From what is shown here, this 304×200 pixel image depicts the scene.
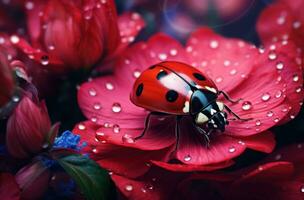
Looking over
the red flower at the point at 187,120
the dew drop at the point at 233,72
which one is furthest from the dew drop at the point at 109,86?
the dew drop at the point at 233,72

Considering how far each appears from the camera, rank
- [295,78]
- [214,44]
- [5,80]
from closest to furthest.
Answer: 1. [5,80]
2. [295,78]
3. [214,44]

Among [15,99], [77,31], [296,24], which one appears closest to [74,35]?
[77,31]

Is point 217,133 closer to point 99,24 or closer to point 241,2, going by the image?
point 99,24

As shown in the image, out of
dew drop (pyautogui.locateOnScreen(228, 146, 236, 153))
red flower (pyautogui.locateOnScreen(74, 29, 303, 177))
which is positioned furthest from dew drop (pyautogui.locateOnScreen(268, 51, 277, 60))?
dew drop (pyautogui.locateOnScreen(228, 146, 236, 153))

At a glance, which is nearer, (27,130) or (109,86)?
(27,130)

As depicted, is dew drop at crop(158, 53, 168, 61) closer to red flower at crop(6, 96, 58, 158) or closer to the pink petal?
the pink petal

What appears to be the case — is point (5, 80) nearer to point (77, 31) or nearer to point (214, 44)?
point (77, 31)

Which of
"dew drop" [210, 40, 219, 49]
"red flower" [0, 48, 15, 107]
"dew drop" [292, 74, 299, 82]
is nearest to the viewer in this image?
"red flower" [0, 48, 15, 107]

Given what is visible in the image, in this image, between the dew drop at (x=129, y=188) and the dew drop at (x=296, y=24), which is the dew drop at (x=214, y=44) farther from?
the dew drop at (x=129, y=188)

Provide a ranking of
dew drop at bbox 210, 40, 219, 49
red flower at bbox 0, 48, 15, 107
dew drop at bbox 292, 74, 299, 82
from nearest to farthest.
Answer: red flower at bbox 0, 48, 15, 107 → dew drop at bbox 292, 74, 299, 82 → dew drop at bbox 210, 40, 219, 49
